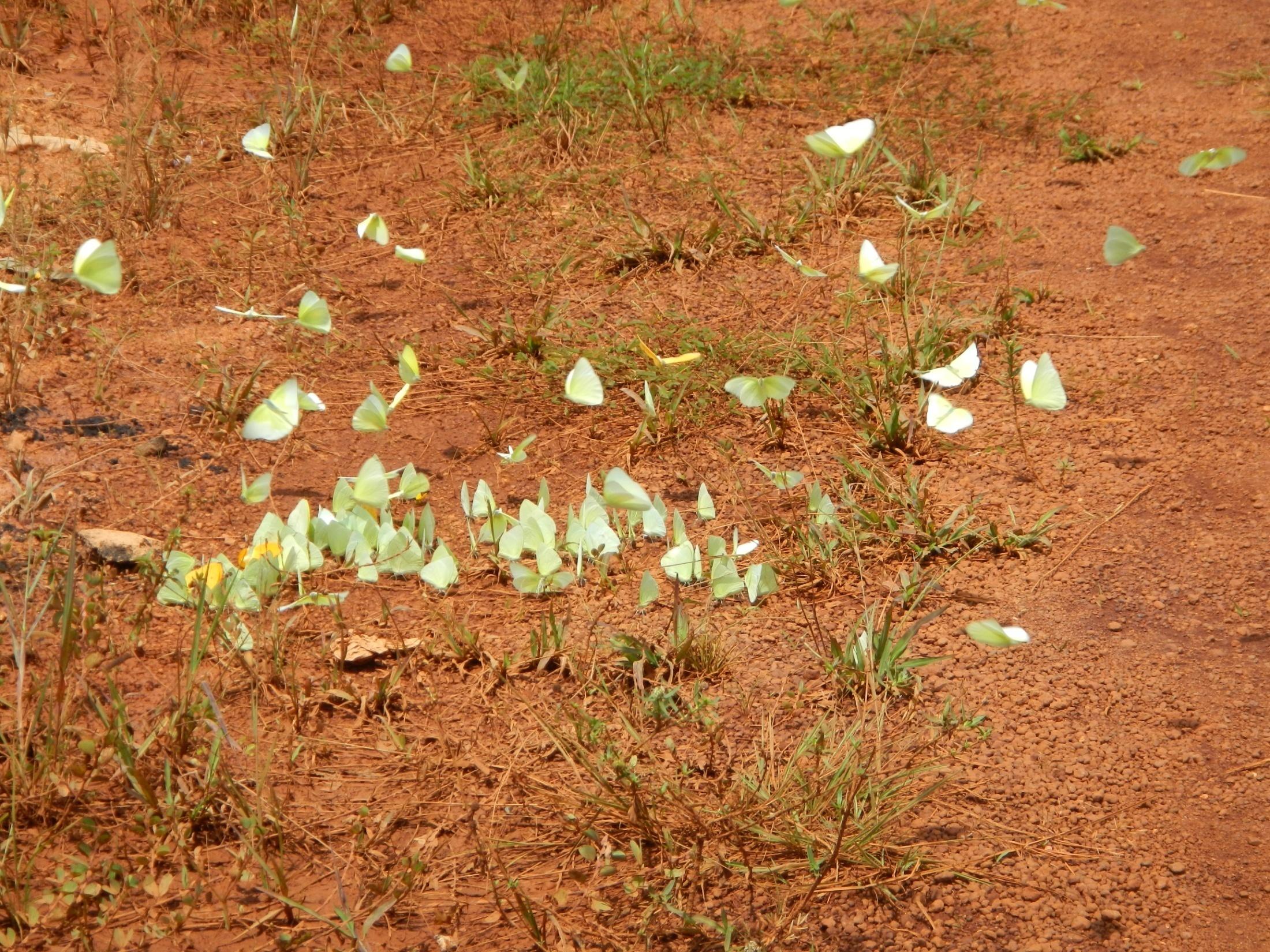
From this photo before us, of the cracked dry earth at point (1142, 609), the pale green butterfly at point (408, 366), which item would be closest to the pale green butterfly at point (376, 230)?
the pale green butterfly at point (408, 366)

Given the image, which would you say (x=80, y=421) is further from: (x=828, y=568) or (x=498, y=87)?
(x=498, y=87)

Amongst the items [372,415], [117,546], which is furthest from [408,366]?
[117,546]

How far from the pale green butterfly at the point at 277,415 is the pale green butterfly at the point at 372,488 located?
18 cm

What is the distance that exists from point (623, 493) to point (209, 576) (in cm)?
71

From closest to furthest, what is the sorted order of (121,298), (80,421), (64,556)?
(64,556) → (80,421) → (121,298)

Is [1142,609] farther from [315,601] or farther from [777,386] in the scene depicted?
[315,601]

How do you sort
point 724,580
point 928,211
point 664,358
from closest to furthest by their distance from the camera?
point 724,580 < point 664,358 < point 928,211

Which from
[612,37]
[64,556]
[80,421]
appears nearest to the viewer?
[64,556]

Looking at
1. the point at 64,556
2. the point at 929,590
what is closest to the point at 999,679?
the point at 929,590

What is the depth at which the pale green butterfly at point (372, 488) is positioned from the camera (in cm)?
207

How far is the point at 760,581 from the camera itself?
2010 millimetres

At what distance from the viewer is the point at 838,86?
361cm

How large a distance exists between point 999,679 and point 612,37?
2812mm

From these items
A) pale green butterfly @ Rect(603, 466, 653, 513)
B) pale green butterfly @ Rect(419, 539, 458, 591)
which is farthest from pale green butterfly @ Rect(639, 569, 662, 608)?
pale green butterfly @ Rect(419, 539, 458, 591)
